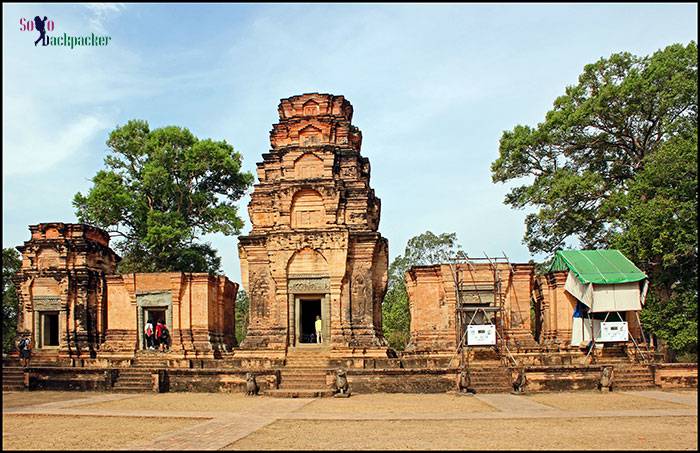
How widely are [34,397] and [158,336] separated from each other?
275 inches

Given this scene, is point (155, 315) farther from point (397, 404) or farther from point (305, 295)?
point (397, 404)

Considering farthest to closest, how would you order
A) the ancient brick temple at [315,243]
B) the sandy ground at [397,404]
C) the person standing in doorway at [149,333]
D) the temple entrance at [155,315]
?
the temple entrance at [155,315] → the person standing in doorway at [149,333] → the ancient brick temple at [315,243] → the sandy ground at [397,404]

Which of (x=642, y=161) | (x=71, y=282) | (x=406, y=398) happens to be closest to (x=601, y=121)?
(x=642, y=161)

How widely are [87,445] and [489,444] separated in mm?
6660

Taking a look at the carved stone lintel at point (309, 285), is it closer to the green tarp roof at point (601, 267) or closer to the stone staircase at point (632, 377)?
the green tarp roof at point (601, 267)

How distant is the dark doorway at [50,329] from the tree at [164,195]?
6.10m

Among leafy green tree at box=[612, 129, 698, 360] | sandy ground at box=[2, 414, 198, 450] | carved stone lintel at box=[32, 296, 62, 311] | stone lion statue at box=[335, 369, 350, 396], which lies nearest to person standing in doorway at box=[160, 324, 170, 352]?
carved stone lintel at box=[32, 296, 62, 311]

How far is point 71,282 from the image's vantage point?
2842 cm

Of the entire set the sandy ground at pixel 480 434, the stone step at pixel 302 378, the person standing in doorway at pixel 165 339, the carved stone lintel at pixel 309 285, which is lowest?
the stone step at pixel 302 378

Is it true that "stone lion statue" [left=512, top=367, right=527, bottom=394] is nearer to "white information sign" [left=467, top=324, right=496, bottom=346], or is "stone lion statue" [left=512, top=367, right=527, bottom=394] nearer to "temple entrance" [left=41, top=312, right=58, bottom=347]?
"white information sign" [left=467, top=324, right=496, bottom=346]

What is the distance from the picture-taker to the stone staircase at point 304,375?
19.0m

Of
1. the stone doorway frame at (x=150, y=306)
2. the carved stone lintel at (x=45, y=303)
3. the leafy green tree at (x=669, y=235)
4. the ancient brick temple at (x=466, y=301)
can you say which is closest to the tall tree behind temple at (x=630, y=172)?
Result: the leafy green tree at (x=669, y=235)

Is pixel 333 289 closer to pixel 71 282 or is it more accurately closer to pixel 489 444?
pixel 71 282

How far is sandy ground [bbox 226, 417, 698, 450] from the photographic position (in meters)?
10.3
